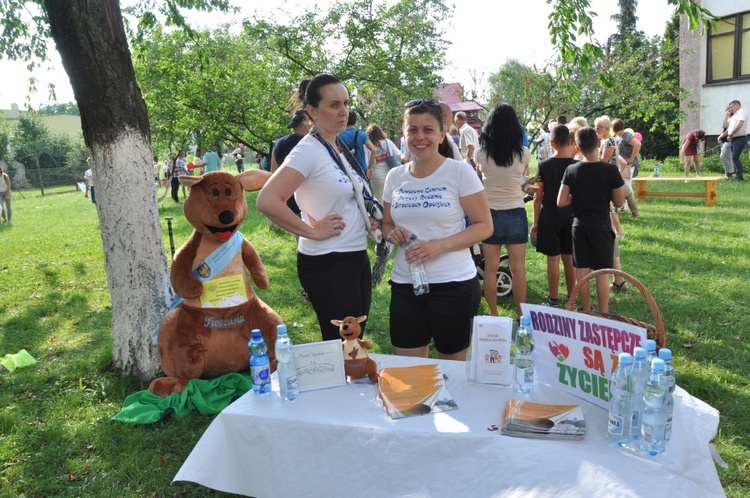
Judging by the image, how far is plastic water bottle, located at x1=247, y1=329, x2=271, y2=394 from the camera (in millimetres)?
2354

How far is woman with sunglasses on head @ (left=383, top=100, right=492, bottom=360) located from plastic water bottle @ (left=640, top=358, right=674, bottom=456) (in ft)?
3.71

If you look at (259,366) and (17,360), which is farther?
(17,360)

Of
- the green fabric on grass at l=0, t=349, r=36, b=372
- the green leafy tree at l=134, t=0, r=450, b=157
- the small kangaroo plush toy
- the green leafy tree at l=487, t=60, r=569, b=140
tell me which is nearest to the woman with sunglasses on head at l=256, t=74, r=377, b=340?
the small kangaroo plush toy

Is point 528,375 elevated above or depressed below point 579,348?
below

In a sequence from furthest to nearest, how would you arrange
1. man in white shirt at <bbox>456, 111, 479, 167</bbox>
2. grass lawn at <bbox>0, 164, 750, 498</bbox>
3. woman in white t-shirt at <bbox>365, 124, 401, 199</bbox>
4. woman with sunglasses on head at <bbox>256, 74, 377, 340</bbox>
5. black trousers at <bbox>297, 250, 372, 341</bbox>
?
1. man in white shirt at <bbox>456, 111, 479, 167</bbox>
2. woman in white t-shirt at <bbox>365, 124, 401, 199</bbox>
3. grass lawn at <bbox>0, 164, 750, 498</bbox>
4. black trousers at <bbox>297, 250, 372, 341</bbox>
5. woman with sunglasses on head at <bbox>256, 74, 377, 340</bbox>

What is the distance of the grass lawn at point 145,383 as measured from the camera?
10.5ft

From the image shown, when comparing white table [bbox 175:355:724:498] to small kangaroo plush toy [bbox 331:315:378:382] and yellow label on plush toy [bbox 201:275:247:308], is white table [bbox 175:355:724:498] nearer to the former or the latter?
small kangaroo plush toy [bbox 331:315:378:382]

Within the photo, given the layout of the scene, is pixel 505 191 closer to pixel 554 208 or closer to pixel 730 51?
pixel 554 208

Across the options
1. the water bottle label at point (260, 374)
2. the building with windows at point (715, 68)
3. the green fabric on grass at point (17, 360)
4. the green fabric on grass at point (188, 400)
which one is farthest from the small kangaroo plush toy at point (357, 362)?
the building with windows at point (715, 68)

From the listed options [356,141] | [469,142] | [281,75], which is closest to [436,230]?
[356,141]

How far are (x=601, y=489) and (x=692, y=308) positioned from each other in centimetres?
426

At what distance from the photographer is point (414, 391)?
2.26m

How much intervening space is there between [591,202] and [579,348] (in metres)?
2.70

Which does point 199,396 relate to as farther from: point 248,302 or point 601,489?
point 601,489
